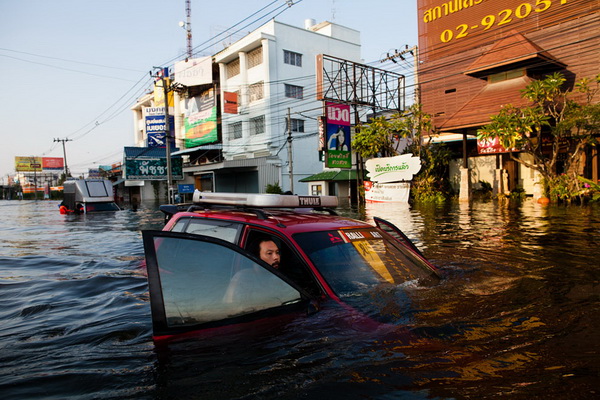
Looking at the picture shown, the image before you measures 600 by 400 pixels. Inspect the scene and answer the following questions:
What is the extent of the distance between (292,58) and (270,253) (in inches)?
1590

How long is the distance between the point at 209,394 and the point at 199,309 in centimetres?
66

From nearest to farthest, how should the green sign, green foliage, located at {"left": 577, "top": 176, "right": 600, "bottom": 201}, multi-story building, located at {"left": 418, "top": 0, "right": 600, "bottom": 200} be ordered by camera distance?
1. green foliage, located at {"left": 577, "top": 176, "right": 600, "bottom": 201}
2. multi-story building, located at {"left": 418, "top": 0, "right": 600, "bottom": 200}
3. the green sign

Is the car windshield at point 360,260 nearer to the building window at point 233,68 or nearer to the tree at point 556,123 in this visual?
the tree at point 556,123

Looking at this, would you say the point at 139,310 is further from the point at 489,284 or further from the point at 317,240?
the point at 489,284

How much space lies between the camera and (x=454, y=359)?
10.2 ft

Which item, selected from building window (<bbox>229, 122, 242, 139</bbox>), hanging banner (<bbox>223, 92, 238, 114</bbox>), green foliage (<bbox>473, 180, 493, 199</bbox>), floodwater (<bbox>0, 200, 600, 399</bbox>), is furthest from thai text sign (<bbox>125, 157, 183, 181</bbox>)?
floodwater (<bbox>0, 200, 600, 399</bbox>)

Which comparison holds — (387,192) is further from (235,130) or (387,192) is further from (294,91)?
(235,130)

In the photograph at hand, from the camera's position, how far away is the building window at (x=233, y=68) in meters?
44.1

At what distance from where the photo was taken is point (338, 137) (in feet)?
96.6

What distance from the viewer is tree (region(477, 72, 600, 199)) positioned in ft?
62.8

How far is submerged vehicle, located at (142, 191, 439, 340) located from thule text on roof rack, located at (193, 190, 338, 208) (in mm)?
12

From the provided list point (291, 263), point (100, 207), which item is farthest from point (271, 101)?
point (291, 263)

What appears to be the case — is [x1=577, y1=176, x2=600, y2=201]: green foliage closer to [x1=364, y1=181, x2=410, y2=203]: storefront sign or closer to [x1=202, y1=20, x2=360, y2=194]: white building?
[x1=364, y1=181, x2=410, y2=203]: storefront sign

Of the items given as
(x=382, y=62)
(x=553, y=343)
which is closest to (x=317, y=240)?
(x=553, y=343)
